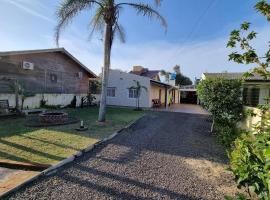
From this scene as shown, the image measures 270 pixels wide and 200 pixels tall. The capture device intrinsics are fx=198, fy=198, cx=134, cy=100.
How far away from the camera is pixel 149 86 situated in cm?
2134

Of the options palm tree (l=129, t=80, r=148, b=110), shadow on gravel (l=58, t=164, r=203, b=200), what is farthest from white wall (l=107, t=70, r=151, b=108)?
shadow on gravel (l=58, t=164, r=203, b=200)

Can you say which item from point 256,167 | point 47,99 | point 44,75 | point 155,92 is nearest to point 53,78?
point 44,75

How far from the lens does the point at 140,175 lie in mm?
4559

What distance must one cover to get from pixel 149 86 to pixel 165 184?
688 inches

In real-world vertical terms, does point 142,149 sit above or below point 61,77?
below

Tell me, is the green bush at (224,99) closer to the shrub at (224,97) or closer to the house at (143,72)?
the shrub at (224,97)

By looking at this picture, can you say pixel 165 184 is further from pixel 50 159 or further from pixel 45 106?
pixel 45 106

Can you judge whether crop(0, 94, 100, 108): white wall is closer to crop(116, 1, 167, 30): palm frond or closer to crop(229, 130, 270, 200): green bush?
crop(116, 1, 167, 30): palm frond

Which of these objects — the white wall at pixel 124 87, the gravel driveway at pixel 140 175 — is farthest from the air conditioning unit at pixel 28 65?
the gravel driveway at pixel 140 175

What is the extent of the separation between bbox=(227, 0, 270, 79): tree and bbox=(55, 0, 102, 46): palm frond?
337 inches

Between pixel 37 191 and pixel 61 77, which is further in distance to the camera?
pixel 61 77

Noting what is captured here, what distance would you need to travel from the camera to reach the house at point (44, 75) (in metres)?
12.9

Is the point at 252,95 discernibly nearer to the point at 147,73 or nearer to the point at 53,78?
the point at 53,78

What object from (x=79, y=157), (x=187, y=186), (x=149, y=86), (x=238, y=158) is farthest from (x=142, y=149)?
(x=149, y=86)
